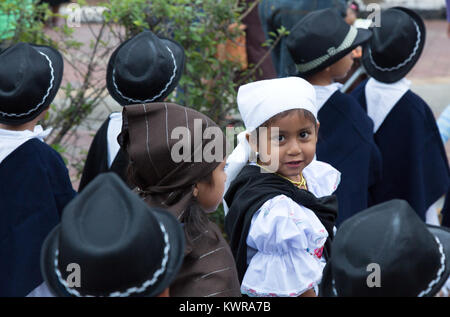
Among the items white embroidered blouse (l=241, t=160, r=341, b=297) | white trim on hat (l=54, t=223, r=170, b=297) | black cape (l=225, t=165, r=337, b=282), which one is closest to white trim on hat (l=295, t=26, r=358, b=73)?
black cape (l=225, t=165, r=337, b=282)

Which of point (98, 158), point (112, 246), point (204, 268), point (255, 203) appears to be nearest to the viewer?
point (112, 246)

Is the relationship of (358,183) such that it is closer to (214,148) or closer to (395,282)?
(214,148)

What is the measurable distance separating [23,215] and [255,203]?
1.09m

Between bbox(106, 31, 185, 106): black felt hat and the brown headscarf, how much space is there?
3.15 feet

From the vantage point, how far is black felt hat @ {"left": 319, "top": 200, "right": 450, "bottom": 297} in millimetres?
1924

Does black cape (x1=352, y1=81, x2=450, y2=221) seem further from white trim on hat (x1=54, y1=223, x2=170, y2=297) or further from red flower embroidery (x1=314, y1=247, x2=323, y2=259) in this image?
white trim on hat (x1=54, y1=223, x2=170, y2=297)

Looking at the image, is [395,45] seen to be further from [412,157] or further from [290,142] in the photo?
[290,142]

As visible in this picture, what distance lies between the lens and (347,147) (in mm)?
4016

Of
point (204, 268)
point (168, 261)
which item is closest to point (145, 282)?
point (168, 261)

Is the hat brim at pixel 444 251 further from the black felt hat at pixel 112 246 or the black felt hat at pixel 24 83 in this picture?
the black felt hat at pixel 24 83

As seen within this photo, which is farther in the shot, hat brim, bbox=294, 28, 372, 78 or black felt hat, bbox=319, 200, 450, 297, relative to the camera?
hat brim, bbox=294, 28, 372, 78

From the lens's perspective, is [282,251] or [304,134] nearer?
[282,251]

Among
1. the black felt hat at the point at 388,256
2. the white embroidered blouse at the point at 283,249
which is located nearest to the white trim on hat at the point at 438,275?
the black felt hat at the point at 388,256

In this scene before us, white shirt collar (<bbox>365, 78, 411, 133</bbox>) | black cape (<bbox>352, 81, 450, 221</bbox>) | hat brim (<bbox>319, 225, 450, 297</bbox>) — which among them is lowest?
black cape (<bbox>352, 81, 450, 221</bbox>)
